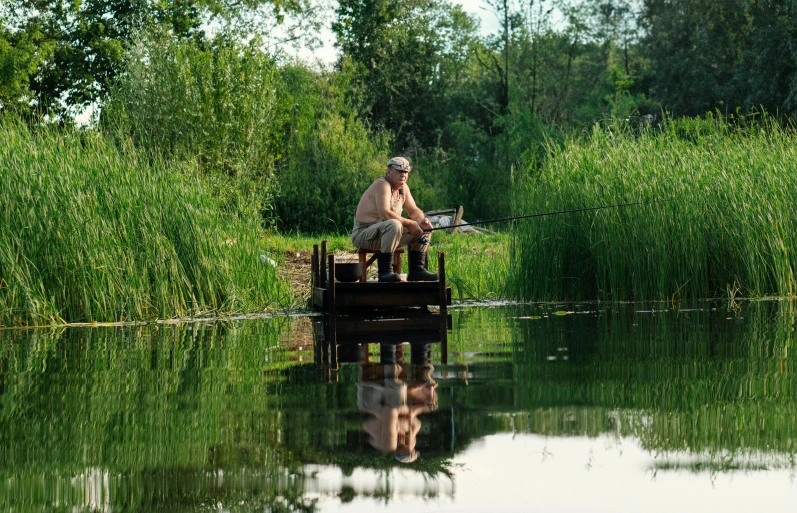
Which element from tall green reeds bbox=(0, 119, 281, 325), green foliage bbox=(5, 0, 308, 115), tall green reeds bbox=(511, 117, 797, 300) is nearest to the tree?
green foliage bbox=(5, 0, 308, 115)

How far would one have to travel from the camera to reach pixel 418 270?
12047 millimetres

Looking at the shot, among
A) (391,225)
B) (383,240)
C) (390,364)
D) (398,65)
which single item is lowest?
(390,364)

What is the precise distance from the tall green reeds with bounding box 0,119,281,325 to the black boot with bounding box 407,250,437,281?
2.33 m

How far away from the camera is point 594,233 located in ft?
46.4

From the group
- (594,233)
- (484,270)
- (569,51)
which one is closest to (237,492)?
(594,233)

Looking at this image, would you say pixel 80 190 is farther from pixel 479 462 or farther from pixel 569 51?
pixel 569 51

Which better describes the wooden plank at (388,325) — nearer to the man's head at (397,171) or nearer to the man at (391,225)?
the man at (391,225)

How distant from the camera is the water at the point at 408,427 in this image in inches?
153

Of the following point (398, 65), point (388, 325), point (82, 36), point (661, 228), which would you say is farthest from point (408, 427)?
point (398, 65)

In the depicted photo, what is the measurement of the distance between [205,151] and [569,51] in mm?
30335

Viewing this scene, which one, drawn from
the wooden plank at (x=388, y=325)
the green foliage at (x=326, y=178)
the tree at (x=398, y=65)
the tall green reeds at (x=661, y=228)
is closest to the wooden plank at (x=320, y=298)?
the wooden plank at (x=388, y=325)

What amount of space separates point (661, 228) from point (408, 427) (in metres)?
9.48

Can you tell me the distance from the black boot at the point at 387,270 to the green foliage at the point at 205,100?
54.3 ft

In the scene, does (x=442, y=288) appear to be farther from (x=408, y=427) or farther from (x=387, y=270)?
(x=408, y=427)
